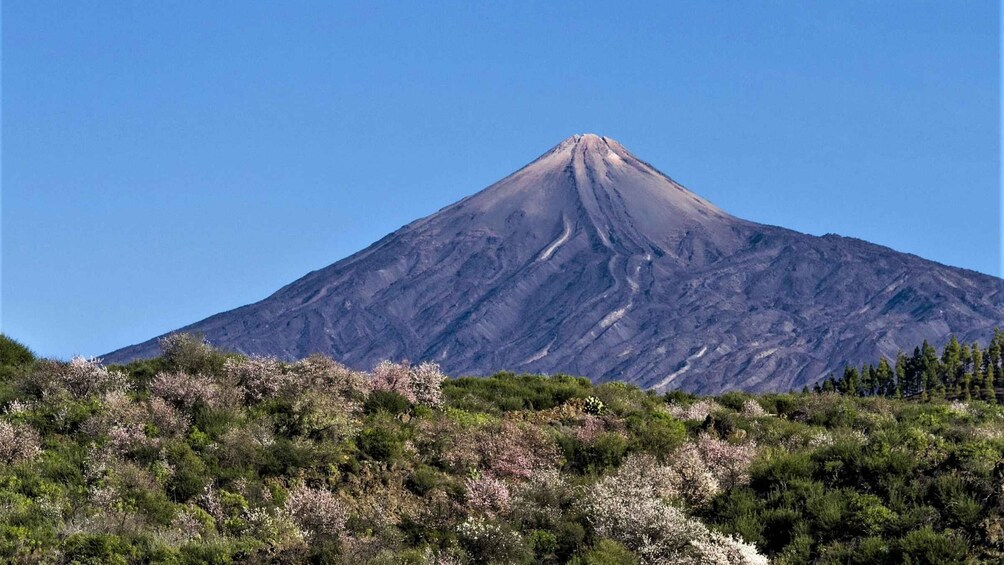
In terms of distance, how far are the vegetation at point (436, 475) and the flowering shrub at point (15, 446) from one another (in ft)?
0.15

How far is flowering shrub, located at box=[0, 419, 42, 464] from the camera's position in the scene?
27719 millimetres

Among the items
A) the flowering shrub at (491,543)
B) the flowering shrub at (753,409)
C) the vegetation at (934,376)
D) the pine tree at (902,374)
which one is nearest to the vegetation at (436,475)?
the flowering shrub at (491,543)

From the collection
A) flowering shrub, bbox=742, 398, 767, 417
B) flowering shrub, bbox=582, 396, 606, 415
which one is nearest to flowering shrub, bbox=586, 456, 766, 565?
flowering shrub, bbox=582, 396, 606, 415

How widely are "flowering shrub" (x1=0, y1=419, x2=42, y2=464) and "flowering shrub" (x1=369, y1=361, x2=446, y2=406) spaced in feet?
27.3

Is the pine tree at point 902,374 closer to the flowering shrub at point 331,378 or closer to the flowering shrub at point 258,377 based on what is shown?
the flowering shrub at point 331,378

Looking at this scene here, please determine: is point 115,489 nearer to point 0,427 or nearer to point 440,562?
point 0,427

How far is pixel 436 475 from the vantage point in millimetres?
28297

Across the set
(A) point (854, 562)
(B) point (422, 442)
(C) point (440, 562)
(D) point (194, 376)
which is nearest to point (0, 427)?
(D) point (194, 376)

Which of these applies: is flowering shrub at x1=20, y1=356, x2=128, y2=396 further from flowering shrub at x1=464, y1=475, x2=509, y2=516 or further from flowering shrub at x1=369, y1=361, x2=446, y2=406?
flowering shrub at x1=464, y1=475, x2=509, y2=516

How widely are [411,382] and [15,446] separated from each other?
9810mm

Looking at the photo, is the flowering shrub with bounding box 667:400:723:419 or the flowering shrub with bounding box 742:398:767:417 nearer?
the flowering shrub with bounding box 667:400:723:419

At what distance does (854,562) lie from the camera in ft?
76.6

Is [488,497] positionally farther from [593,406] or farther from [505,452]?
[593,406]

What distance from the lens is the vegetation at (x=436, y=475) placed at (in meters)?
23.7
